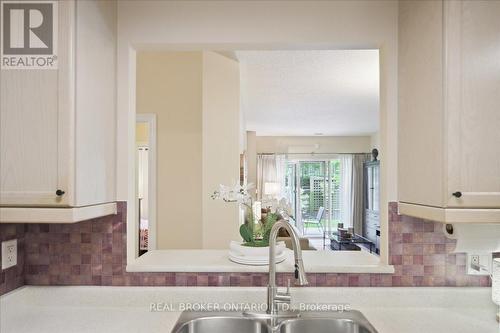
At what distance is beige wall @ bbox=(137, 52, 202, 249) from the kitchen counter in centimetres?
147

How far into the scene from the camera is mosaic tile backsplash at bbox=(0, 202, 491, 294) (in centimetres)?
154

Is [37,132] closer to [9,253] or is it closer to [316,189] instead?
[9,253]

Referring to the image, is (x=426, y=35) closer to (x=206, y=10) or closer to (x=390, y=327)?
(x=206, y=10)

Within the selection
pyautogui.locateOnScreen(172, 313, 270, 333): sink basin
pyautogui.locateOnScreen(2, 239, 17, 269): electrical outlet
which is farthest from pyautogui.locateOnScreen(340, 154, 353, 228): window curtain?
pyautogui.locateOnScreen(2, 239, 17, 269): electrical outlet

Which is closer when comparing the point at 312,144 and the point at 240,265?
the point at 240,265

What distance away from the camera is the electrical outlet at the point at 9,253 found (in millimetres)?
1432

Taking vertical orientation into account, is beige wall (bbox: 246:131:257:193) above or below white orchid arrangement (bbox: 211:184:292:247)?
above

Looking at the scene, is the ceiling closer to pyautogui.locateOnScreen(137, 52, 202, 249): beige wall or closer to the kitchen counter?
pyautogui.locateOnScreen(137, 52, 202, 249): beige wall

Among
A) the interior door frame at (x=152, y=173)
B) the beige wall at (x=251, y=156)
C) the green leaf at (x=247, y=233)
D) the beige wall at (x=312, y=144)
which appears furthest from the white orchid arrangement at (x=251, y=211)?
the beige wall at (x=312, y=144)

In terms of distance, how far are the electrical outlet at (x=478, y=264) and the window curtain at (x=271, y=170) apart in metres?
6.90

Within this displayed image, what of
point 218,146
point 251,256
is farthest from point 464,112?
point 218,146

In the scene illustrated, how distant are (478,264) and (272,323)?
0.93 metres

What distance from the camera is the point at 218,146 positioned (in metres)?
3.06

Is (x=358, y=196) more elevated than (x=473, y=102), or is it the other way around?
(x=473, y=102)
